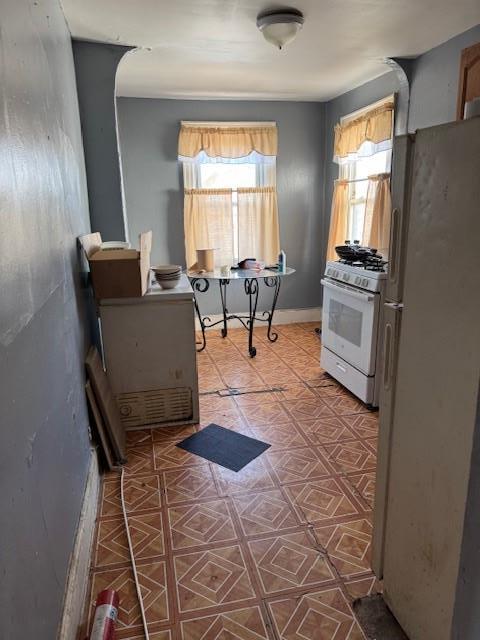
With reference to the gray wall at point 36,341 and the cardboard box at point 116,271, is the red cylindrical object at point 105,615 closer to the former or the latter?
the gray wall at point 36,341

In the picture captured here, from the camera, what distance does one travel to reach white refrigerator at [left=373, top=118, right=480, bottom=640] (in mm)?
1067

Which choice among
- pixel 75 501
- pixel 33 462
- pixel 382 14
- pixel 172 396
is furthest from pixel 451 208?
pixel 172 396

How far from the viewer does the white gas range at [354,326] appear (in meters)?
2.86

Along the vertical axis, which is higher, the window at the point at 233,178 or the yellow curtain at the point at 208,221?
the window at the point at 233,178

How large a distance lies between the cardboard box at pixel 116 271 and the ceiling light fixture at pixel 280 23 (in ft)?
4.40

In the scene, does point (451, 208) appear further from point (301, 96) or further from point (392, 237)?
point (301, 96)

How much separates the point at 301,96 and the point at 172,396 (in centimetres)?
339

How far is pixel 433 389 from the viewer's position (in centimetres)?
121

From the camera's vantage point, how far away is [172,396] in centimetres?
284

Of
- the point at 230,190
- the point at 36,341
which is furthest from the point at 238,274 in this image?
the point at 36,341

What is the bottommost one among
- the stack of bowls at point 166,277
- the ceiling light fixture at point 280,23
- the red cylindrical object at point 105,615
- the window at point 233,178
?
the red cylindrical object at point 105,615

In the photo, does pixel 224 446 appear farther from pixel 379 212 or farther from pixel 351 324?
pixel 379 212

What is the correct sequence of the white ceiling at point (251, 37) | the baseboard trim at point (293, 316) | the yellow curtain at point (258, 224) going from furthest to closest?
the baseboard trim at point (293, 316) → the yellow curtain at point (258, 224) → the white ceiling at point (251, 37)

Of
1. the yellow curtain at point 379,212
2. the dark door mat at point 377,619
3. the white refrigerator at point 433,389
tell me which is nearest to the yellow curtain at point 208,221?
the yellow curtain at point 379,212
